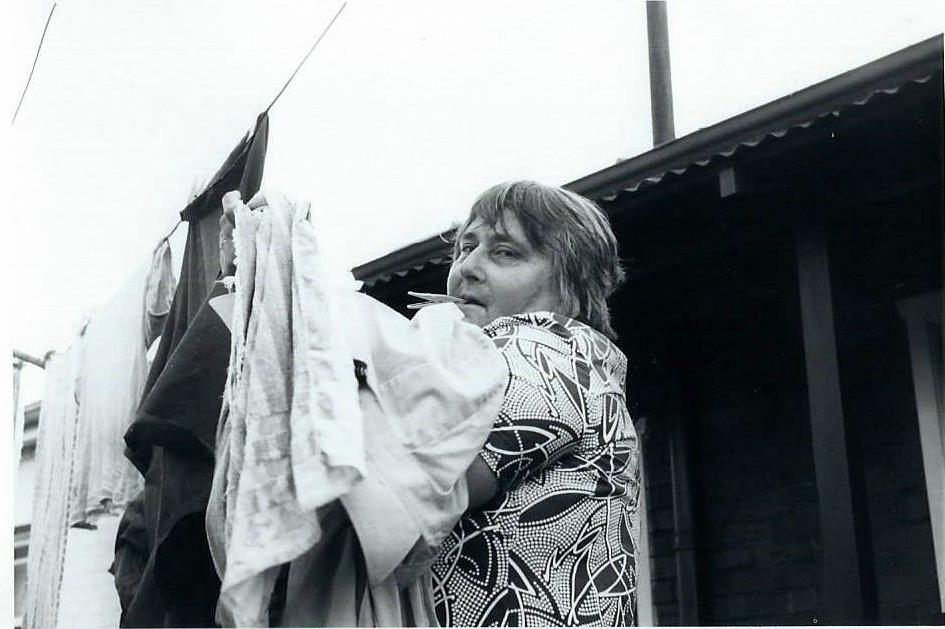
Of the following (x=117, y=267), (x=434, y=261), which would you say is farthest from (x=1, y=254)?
(x=434, y=261)

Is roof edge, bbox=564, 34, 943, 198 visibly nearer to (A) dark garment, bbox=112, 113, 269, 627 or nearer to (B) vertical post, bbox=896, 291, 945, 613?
(B) vertical post, bbox=896, 291, 945, 613

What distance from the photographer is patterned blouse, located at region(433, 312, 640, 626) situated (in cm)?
134

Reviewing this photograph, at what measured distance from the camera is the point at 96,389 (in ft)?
8.09

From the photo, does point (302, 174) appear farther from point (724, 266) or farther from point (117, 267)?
point (724, 266)

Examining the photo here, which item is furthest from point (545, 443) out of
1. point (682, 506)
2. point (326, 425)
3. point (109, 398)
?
point (682, 506)

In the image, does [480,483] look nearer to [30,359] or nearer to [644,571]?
[30,359]

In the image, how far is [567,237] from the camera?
168cm

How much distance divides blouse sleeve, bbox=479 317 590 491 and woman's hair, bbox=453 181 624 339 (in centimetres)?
16

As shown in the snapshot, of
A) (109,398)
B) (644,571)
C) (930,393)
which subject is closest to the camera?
(109,398)

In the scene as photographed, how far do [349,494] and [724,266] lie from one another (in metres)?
2.77

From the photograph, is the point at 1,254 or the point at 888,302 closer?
the point at 1,254

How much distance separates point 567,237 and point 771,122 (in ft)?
4.99

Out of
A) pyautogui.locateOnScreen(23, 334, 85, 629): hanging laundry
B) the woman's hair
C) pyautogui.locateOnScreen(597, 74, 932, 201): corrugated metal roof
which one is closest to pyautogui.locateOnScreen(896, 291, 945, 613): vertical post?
pyautogui.locateOnScreen(597, 74, 932, 201): corrugated metal roof

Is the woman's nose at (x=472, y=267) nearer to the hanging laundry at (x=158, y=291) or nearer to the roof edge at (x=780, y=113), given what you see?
the hanging laundry at (x=158, y=291)
